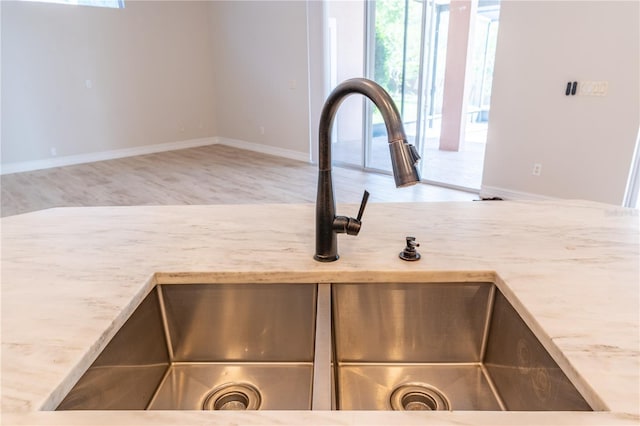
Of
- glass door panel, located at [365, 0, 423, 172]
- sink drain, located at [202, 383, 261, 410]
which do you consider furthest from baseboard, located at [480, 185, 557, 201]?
sink drain, located at [202, 383, 261, 410]

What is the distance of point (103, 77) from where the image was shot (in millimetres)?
6164

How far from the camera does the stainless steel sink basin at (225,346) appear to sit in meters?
0.87

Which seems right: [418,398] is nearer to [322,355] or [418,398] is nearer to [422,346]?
[422,346]

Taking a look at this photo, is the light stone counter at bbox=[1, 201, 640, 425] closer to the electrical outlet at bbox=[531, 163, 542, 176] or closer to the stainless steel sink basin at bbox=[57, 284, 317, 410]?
the stainless steel sink basin at bbox=[57, 284, 317, 410]

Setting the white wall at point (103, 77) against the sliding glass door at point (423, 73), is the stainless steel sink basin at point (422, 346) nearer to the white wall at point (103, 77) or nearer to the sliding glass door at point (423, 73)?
the sliding glass door at point (423, 73)

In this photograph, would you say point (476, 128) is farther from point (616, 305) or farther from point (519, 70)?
point (616, 305)

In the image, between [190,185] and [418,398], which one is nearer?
[418,398]

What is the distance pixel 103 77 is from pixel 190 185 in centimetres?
268

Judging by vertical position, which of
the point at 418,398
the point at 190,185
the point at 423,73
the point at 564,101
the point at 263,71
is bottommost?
the point at 190,185

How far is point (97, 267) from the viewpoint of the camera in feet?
3.05

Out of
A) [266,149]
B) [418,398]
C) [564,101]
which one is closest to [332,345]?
[418,398]

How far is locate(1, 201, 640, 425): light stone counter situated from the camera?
0.54m

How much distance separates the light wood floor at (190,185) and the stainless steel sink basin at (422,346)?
10.7ft

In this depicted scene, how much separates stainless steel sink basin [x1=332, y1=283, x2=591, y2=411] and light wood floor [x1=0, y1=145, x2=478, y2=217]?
10.7 feet
